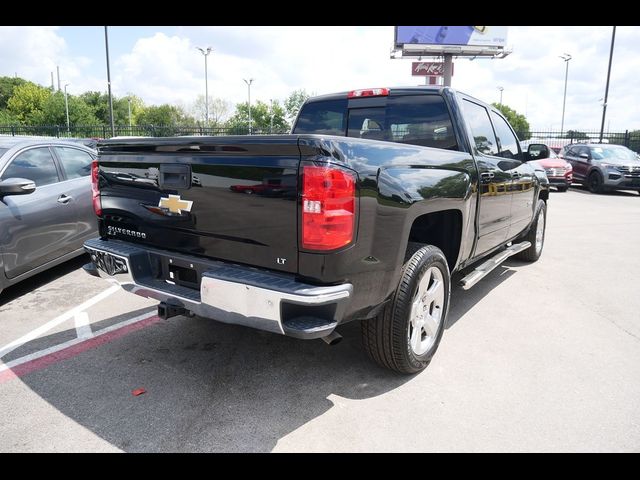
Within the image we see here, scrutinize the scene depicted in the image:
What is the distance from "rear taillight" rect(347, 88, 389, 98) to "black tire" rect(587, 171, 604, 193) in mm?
14172

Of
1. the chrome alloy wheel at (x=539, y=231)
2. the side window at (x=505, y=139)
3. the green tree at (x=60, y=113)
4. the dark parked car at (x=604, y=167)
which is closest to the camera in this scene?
the side window at (x=505, y=139)

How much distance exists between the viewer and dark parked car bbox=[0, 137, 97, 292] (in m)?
4.34

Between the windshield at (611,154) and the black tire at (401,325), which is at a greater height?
the windshield at (611,154)

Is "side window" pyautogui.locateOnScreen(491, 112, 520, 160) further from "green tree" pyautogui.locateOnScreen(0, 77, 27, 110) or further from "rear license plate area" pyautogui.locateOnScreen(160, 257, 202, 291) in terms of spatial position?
"green tree" pyautogui.locateOnScreen(0, 77, 27, 110)

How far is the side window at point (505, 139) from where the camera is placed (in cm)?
482

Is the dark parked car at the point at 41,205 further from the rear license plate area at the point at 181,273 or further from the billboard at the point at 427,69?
the billboard at the point at 427,69

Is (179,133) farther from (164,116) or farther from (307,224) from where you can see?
(164,116)

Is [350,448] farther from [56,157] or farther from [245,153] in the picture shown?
[56,157]

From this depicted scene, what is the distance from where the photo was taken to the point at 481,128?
430 centimetres

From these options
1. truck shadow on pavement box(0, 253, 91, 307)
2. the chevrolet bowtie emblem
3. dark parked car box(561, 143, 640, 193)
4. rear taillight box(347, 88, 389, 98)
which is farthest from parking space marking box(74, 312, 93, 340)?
Result: dark parked car box(561, 143, 640, 193)

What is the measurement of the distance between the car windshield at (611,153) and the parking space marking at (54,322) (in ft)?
53.5

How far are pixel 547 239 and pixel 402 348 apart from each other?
6.13 m

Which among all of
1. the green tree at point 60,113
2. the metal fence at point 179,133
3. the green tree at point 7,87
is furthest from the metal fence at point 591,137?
the green tree at point 7,87

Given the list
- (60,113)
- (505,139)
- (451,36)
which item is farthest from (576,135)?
(60,113)
